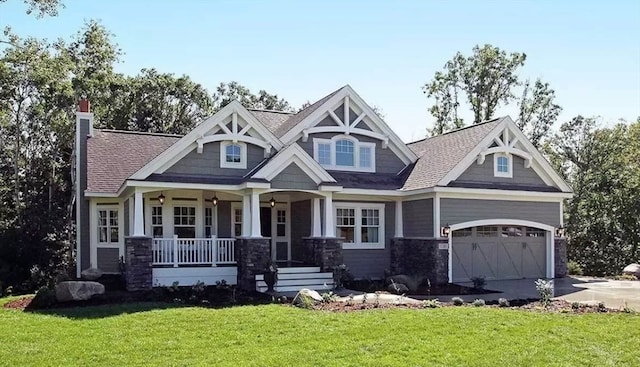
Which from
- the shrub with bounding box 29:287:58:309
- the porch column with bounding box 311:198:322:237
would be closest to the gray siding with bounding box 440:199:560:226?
the porch column with bounding box 311:198:322:237

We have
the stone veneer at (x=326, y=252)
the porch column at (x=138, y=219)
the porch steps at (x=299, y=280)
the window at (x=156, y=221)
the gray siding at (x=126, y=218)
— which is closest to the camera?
the porch column at (x=138, y=219)

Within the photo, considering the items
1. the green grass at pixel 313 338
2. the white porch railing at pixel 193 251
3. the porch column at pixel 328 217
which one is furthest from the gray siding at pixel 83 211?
the porch column at pixel 328 217

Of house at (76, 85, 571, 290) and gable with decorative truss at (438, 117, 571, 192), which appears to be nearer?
house at (76, 85, 571, 290)

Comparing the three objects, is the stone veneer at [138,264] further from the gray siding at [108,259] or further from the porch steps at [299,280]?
the gray siding at [108,259]

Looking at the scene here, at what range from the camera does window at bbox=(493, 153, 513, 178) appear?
2084 cm

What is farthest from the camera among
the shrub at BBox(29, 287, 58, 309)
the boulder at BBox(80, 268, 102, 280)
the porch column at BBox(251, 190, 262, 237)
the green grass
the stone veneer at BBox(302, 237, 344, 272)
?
the boulder at BBox(80, 268, 102, 280)

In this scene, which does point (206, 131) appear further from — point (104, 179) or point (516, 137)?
point (516, 137)

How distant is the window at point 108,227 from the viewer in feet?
67.2

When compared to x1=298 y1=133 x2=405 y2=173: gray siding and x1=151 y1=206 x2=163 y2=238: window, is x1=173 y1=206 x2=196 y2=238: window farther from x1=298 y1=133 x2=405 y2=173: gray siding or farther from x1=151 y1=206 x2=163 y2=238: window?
x1=298 y1=133 x2=405 y2=173: gray siding

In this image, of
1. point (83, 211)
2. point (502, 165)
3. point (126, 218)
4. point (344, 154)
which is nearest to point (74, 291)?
point (126, 218)

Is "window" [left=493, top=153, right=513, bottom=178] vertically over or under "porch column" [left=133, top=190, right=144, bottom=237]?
over

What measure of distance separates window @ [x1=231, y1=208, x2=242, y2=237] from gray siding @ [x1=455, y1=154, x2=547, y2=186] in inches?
284

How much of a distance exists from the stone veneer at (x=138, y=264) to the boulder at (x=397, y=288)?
646cm

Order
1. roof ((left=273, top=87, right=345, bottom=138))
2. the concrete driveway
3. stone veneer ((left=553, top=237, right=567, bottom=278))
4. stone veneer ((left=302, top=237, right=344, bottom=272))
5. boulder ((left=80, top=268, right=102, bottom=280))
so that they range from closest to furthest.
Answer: the concrete driveway → stone veneer ((left=302, top=237, right=344, bottom=272)) → boulder ((left=80, top=268, right=102, bottom=280)) → roof ((left=273, top=87, right=345, bottom=138)) → stone veneer ((left=553, top=237, right=567, bottom=278))
